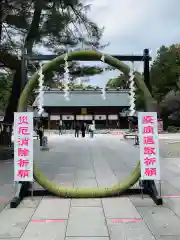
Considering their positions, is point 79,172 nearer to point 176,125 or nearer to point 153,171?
point 153,171

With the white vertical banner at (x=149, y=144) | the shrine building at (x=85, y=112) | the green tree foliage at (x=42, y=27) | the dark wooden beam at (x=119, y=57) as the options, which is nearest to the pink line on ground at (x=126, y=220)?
the white vertical banner at (x=149, y=144)

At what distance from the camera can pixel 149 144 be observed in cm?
596

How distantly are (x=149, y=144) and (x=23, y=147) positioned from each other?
2443 millimetres

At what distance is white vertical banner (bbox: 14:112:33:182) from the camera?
5.99m

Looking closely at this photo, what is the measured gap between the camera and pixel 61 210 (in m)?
5.38

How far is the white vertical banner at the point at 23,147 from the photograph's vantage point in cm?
599

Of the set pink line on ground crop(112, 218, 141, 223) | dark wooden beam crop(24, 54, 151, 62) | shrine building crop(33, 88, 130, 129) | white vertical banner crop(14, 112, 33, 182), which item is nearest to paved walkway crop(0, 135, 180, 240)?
pink line on ground crop(112, 218, 141, 223)

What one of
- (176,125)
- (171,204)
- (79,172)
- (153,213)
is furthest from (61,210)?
(176,125)

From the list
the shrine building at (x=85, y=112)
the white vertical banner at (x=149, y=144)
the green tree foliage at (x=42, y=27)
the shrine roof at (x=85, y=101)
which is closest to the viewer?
the white vertical banner at (x=149, y=144)

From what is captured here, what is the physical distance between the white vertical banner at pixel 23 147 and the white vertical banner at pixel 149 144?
→ 215 centimetres

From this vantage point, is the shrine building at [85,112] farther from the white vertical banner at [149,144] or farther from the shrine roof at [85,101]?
the white vertical banner at [149,144]

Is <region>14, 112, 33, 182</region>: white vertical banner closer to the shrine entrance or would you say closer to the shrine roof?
the shrine entrance

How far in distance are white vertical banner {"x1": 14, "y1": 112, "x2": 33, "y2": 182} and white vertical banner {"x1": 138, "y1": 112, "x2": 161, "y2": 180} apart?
2.15 metres

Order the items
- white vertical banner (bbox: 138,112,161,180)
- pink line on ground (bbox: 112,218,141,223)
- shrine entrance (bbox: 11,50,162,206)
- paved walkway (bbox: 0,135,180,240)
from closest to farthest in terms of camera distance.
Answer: paved walkway (bbox: 0,135,180,240) → pink line on ground (bbox: 112,218,141,223) → white vertical banner (bbox: 138,112,161,180) → shrine entrance (bbox: 11,50,162,206)
